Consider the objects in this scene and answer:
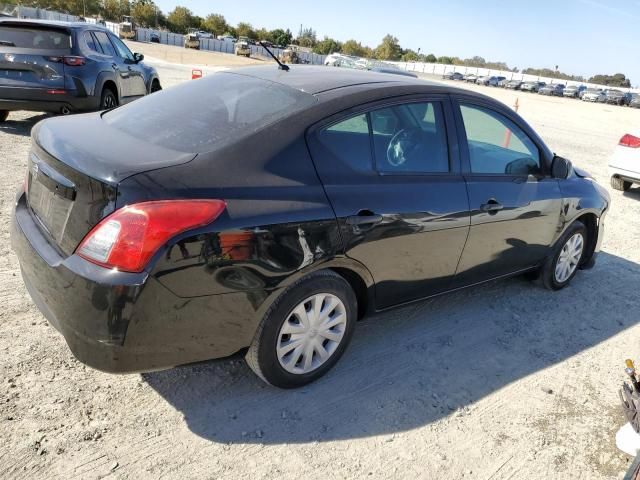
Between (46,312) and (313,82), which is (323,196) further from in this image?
(46,312)

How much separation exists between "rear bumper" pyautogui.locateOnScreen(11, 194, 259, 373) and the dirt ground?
367 millimetres

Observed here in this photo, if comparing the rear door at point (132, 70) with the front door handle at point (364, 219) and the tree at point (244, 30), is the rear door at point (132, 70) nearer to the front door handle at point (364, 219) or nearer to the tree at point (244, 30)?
the front door handle at point (364, 219)

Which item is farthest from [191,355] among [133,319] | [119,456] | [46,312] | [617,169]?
[617,169]

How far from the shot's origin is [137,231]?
2.18 m

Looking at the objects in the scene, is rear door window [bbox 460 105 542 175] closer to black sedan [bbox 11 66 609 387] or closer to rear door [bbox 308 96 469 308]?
black sedan [bbox 11 66 609 387]

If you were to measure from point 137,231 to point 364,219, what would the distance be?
120 centimetres

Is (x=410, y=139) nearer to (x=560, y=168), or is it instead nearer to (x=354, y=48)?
(x=560, y=168)

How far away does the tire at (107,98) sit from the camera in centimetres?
868

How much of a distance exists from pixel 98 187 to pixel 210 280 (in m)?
0.62

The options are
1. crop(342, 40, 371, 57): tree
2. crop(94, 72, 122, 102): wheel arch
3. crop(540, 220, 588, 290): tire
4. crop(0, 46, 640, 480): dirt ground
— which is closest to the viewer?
crop(0, 46, 640, 480): dirt ground

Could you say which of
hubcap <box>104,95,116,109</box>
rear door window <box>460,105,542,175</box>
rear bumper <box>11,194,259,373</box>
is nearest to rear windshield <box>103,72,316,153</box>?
rear bumper <box>11,194,259,373</box>

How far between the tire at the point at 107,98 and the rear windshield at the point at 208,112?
19.3 ft

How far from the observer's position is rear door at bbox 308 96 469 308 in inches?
111

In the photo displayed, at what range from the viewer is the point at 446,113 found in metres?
3.43
